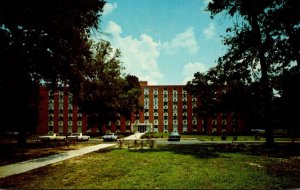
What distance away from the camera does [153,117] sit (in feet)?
369

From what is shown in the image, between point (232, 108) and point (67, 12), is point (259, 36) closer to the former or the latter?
point (67, 12)

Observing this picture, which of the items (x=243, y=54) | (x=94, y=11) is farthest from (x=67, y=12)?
(x=243, y=54)

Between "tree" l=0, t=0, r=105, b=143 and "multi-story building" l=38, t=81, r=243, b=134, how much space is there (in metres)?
87.3

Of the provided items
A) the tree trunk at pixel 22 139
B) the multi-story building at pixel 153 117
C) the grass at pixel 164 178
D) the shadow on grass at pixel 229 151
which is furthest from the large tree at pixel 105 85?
the multi-story building at pixel 153 117

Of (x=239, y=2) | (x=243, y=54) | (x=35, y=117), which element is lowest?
(x=35, y=117)

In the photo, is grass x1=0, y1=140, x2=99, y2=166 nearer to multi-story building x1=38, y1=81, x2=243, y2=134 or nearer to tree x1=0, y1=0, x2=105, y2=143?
tree x1=0, y1=0, x2=105, y2=143

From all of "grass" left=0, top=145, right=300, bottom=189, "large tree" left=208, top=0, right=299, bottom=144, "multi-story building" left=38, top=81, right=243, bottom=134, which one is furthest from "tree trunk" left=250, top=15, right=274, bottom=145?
"multi-story building" left=38, top=81, right=243, bottom=134

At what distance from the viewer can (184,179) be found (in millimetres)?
10961

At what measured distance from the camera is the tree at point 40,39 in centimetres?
1823

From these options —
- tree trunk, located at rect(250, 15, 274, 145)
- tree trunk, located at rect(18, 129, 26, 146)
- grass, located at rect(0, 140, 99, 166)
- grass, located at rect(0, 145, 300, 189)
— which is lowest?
grass, located at rect(0, 145, 300, 189)

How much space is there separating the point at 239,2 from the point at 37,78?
18.3 metres

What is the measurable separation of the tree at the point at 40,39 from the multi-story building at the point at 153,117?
3436 inches

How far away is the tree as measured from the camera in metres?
18.2

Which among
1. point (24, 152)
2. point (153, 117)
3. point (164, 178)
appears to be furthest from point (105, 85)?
point (153, 117)
